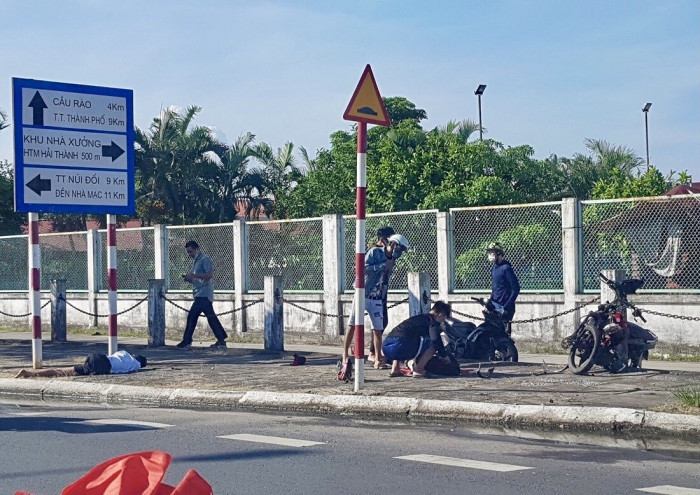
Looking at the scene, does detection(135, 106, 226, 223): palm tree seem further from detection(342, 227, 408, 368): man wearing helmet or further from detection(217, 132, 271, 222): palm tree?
detection(342, 227, 408, 368): man wearing helmet

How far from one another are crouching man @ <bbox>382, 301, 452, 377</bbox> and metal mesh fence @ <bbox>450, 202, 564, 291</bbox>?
188 inches

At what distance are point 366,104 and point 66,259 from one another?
1535cm

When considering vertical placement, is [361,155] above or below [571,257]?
above

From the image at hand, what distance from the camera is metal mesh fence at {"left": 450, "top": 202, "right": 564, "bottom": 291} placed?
16.7m

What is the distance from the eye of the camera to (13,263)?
2583cm

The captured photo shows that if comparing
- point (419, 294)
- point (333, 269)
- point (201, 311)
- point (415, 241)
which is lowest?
point (201, 311)

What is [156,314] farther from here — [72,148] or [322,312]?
[72,148]

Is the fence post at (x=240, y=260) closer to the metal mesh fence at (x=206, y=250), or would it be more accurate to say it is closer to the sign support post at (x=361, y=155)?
the metal mesh fence at (x=206, y=250)

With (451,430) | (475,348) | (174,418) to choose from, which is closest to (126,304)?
(475,348)

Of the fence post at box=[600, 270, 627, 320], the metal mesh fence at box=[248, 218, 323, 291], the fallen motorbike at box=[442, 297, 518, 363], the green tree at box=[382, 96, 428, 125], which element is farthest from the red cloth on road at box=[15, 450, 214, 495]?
the green tree at box=[382, 96, 428, 125]

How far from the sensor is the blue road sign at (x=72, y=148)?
13633 millimetres

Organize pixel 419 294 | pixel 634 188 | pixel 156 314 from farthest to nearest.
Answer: pixel 634 188, pixel 156 314, pixel 419 294

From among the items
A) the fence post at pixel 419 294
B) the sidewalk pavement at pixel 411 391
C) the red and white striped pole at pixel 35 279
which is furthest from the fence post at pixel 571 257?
the red and white striped pole at pixel 35 279

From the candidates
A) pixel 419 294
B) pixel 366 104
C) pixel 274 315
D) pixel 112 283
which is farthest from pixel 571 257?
pixel 112 283
